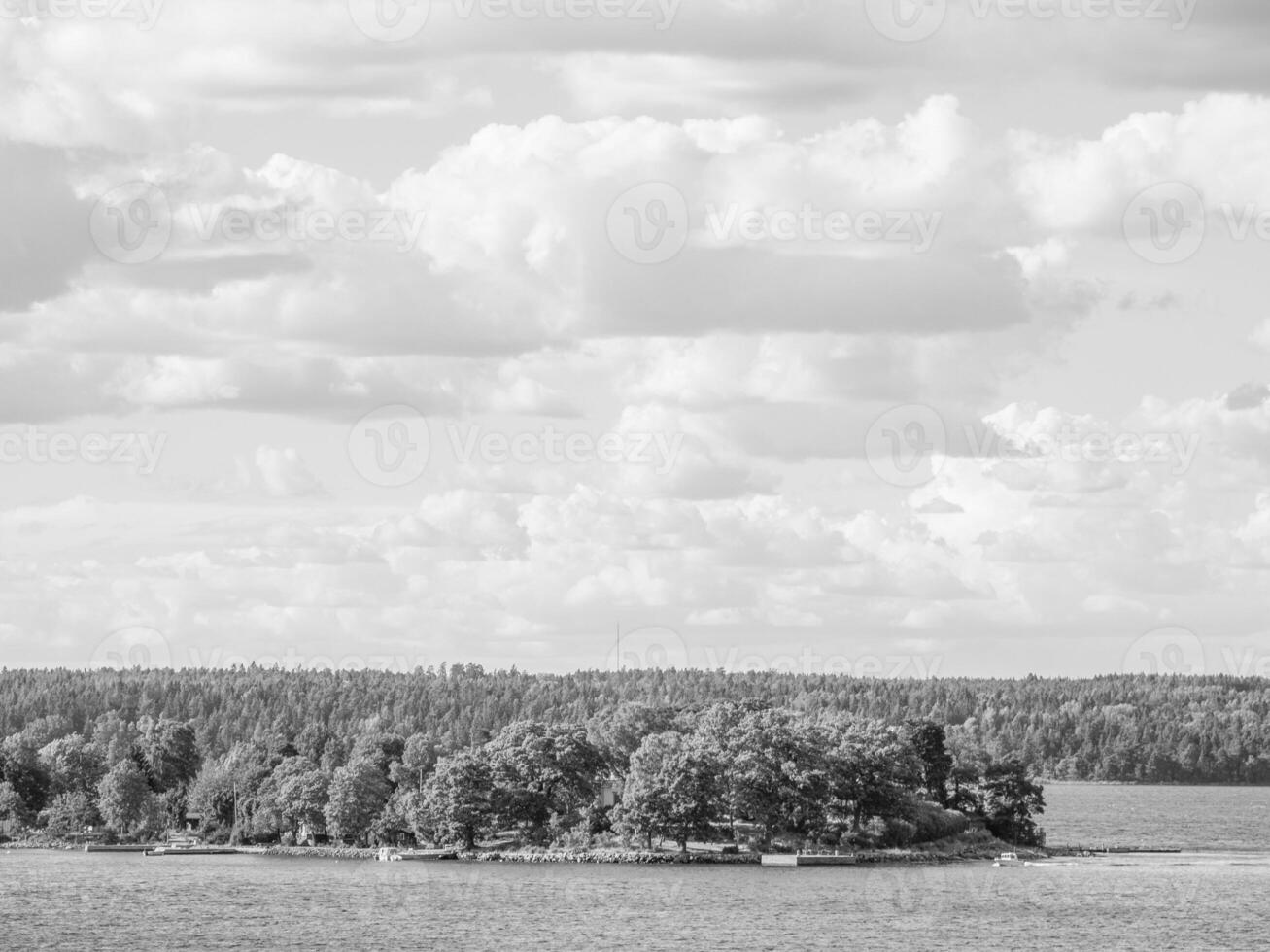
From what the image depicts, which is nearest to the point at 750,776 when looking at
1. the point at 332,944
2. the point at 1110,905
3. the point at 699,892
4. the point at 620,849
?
the point at 620,849

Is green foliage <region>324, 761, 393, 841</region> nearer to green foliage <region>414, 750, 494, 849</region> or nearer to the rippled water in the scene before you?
green foliage <region>414, 750, 494, 849</region>

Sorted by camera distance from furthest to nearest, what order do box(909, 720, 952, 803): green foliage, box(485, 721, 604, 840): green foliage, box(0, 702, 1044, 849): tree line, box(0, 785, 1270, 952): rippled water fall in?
box(909, 720, 952, 803): green foliage < box(485, 721, 604, 840): green foliage < box(0, 702, 1044, 849): tree line < box(0, 785, 1270, 952): rippled water

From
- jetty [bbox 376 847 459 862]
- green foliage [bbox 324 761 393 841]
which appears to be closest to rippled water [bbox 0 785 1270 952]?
jetty [bbox 376 847 459 862]

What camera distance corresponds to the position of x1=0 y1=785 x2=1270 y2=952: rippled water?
405 feet

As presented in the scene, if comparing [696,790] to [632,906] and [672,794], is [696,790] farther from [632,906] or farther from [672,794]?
[632,906]

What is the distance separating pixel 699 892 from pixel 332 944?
118 ft

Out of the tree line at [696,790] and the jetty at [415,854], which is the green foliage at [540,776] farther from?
the jetty at [415,854]

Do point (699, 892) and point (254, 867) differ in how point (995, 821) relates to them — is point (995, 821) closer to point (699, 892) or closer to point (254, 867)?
point (699, 892)

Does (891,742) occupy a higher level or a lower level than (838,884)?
higher

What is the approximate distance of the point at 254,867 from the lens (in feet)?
582

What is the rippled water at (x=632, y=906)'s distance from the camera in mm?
123438

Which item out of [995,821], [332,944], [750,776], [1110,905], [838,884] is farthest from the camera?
[995,821]


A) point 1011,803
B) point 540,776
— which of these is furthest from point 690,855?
point 1011,803

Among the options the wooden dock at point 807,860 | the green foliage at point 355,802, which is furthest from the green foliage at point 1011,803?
the green foliage at point 355,802
